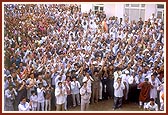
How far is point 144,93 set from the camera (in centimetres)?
870

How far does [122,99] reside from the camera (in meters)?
8.78

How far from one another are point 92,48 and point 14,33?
5.22 feet

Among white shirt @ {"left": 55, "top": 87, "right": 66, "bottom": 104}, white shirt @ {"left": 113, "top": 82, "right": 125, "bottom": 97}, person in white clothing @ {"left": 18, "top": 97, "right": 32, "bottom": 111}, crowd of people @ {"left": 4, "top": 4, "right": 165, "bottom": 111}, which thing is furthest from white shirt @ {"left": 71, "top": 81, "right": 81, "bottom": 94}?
person in white clothing @ {"left": 18, "top": 97, "right": 32, "bottom": 111}

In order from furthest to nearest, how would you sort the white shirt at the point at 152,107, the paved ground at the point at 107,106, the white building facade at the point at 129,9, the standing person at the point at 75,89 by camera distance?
the standing person at the point at 75,89 → the paved ground at the point at 107,106 → the white shirt at the point at 152,107 → the white building facade at the point at 129,9

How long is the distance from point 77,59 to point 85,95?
75 cm

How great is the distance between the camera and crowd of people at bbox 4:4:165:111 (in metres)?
8.62

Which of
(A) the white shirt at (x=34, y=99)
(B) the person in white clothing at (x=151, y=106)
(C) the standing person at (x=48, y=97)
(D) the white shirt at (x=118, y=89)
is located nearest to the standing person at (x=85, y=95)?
(D) the white shirt at (x=118, y=89)

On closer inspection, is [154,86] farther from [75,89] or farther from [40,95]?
[40,95]

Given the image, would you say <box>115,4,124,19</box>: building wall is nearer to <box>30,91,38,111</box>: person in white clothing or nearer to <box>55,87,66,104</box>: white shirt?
<box>55,87,66,104</box>: white shirt

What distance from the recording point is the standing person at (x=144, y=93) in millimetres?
8672

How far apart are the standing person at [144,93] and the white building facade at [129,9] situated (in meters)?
1.31

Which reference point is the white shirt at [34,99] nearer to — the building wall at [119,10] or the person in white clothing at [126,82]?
the person in white clothing at [126,82]

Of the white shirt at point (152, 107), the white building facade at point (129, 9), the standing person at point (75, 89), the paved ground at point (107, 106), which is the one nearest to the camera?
the white building facade at point (129, 9)

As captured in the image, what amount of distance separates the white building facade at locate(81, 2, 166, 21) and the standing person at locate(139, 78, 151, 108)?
4.29 feet
